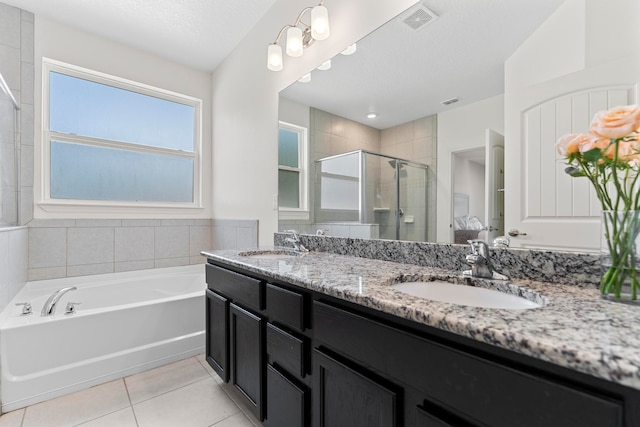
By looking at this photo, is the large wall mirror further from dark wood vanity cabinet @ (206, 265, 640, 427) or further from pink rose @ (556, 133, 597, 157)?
dark wood vanity cabinet @ (206, 265, 640, 427)

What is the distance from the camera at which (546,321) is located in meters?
0.59

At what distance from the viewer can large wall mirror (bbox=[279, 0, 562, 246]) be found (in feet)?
3.66

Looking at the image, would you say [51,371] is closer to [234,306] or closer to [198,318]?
[198,318]

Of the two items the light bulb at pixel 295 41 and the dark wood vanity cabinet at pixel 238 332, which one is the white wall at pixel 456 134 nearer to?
the dark wood vanity cabinet at pixel 238 332

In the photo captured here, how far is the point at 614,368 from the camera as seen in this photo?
1.35 ft

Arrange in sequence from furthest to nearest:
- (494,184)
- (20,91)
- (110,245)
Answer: (110,245), (20,91), (494,184)

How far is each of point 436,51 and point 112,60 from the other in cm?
288

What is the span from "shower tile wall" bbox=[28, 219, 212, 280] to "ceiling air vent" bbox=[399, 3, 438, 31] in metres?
2.75

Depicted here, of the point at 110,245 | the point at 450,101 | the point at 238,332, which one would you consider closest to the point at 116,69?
the point at 110,245

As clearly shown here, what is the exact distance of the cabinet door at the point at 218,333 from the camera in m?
1.59

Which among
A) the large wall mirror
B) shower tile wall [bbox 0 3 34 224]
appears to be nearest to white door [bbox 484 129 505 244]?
the large wall mirror

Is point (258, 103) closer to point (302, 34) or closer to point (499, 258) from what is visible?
point (302, 34)

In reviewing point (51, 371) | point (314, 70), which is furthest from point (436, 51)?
point (51, 371)

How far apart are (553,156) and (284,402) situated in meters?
1.28
